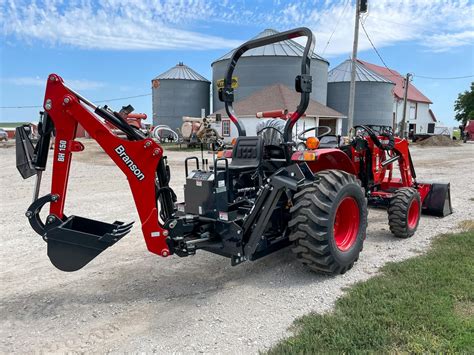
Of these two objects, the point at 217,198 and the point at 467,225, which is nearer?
the point at 217,198

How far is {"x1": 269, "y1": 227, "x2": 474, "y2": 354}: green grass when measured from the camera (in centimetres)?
297

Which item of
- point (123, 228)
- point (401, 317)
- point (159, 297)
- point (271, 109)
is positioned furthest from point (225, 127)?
point (401, 317)

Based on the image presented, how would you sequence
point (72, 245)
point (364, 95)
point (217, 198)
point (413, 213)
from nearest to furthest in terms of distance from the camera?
point (72, 245) → point (217, 198) → point (413, 213) → point (364, 95)

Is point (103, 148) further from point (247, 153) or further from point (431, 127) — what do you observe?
point (431, 127)

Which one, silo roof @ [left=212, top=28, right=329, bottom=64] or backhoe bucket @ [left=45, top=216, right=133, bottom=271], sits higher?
silo roof @ [left=212, top=28, right=329, bottom=64]

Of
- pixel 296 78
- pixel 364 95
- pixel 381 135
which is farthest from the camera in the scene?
Answer: pixel 364 95

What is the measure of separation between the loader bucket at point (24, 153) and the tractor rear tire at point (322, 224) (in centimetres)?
251

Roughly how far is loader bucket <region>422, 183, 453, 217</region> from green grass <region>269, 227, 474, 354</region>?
2.60 m

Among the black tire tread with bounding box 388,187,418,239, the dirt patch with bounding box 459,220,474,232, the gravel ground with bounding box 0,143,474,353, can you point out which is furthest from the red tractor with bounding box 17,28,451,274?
the dirt patch with bounding box 459,220,474,232

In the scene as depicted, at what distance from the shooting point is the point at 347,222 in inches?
185

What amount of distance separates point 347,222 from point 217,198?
1665mm

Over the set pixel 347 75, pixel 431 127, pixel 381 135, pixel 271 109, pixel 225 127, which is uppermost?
pixel 347 75

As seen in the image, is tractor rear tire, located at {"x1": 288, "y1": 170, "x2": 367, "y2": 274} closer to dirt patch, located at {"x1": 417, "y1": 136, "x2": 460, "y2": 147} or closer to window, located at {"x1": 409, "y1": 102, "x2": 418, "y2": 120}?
dirt patch, located at {"x1": 417, "y1": 136, "x2": 460, "y2": 147}

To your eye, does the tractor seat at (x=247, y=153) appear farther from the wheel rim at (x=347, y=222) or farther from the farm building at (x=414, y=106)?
the farm building at (x=414, y=106)
